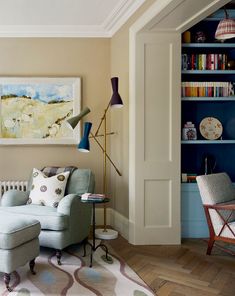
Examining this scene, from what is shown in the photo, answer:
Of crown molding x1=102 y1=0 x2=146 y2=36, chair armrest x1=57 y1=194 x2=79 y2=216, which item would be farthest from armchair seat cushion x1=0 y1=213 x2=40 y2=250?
crown molding x1=102 y1=0 x2=146 y2=36

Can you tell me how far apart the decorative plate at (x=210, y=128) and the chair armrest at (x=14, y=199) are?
2.23 metres

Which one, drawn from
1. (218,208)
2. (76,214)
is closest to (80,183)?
(76,214)

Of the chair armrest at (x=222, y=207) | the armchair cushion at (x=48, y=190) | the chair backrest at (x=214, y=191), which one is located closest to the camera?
the chair armrest at (x=222, y=207)

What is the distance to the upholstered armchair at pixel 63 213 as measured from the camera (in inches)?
132

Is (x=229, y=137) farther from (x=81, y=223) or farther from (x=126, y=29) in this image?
(x=81, y=223)

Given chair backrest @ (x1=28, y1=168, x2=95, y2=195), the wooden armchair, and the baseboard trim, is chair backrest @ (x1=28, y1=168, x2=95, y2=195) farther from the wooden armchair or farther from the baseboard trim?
the wooden armchair

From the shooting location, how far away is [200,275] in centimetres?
305

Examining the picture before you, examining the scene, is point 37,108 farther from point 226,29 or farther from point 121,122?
point 226,29

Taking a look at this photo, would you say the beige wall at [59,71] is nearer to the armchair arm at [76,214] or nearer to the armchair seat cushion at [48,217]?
the armchair arm at [76,214]

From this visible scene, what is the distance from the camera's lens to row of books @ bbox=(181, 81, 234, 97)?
13.6ft

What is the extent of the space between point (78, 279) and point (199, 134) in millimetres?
2302

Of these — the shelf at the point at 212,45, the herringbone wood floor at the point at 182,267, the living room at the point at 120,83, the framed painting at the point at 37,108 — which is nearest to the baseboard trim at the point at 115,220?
the living room at the point at 120,83

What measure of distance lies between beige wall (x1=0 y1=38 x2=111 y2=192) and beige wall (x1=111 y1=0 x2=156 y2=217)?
23 cm

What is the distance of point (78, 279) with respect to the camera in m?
2.93
